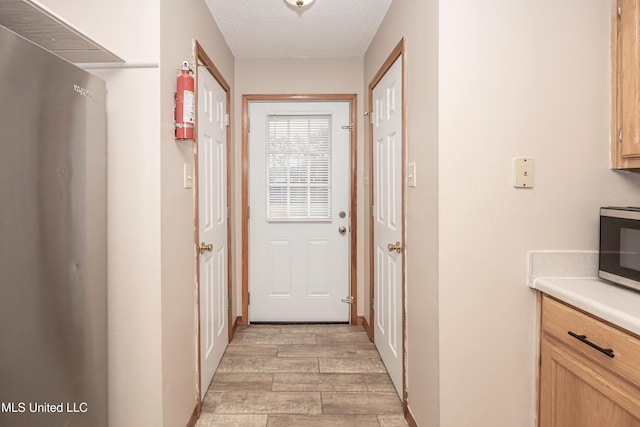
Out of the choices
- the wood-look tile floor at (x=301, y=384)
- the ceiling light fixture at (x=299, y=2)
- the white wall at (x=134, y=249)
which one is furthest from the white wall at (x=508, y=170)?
the white wall at (x=134, y=249)

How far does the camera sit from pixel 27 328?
1.02 meters

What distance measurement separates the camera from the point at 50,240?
1115 millimetres

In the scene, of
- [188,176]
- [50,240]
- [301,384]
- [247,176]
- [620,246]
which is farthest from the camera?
[247,176]

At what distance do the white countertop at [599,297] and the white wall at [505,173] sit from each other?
0.42 ft

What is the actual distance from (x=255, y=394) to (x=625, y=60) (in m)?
2.43

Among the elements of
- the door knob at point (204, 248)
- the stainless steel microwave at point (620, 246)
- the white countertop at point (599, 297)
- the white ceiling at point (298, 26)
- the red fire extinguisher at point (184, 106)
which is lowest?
the white countertop at point (599, 297)

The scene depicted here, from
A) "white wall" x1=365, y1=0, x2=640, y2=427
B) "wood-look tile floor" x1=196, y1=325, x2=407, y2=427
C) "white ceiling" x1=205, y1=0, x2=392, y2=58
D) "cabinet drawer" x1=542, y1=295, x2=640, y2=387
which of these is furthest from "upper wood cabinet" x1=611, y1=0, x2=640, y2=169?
"wood-look tile floor" x1=196, y1=325, x2=407, y2=427

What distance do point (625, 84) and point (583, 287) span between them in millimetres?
813

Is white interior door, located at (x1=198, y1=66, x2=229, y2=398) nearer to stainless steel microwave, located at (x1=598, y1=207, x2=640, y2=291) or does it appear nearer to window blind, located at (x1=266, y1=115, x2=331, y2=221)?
window blind, located at (x1=266, y1=115, x2=331, y2=221)

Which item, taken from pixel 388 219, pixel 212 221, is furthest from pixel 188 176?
pixel 388 219

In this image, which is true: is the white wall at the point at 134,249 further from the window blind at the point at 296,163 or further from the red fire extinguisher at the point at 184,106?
the window blind at the point at 296,163

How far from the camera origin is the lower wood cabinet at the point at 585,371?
109 cm

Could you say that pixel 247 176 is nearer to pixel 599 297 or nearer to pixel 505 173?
pixel 505 173

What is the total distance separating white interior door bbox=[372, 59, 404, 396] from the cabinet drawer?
2.55 ft
